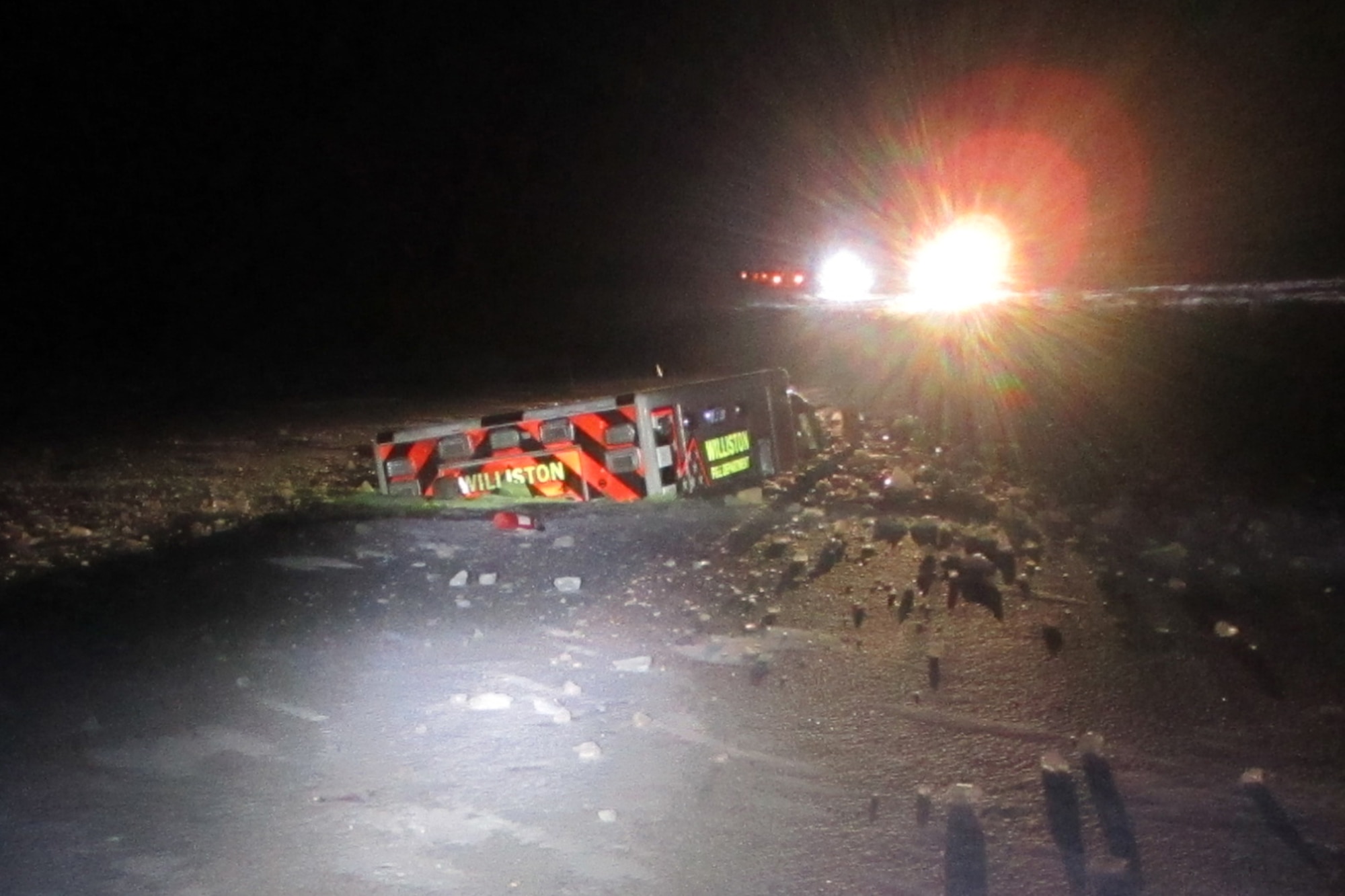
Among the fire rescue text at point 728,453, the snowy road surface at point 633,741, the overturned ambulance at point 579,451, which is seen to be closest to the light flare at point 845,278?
the fire rescue text at point 728,453

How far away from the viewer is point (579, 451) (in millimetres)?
8961

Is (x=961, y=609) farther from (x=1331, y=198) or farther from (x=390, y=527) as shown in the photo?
(x=1331, y=198)

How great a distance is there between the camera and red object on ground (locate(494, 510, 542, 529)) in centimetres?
830

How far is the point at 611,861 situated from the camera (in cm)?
431

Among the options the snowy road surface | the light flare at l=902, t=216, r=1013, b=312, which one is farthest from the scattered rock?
the light flare at l=902, t=216, r=1013, b=312

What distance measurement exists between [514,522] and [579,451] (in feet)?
2.89

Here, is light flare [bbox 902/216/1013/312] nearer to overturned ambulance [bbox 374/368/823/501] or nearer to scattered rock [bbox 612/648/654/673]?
overturned ambulance [bbox 374/368/823/501]

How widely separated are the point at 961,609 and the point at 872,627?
0.55 m

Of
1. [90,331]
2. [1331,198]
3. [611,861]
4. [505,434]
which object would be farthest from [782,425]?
[1331,198]

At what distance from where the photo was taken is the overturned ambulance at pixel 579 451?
29.1 feet

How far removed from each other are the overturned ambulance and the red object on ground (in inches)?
28.2

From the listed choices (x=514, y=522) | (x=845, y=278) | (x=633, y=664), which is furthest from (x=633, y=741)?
(x=845, y=278)

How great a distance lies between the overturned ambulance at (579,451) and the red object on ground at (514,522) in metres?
0.72

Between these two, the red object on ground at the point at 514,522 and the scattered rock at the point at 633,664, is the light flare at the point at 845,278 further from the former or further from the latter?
the scattered rock at the point at 633,664
